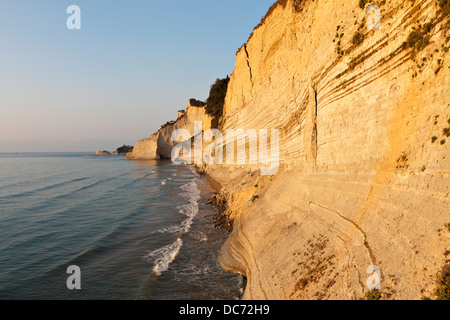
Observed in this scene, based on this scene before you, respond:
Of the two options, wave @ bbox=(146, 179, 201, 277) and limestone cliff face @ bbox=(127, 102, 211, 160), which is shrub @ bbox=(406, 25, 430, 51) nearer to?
wave @ bbox=(146, 179, 201, 277)

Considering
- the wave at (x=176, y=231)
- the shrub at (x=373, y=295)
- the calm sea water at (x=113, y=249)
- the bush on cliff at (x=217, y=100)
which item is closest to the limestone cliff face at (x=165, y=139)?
the bush on cliff at (x=217, y=100)

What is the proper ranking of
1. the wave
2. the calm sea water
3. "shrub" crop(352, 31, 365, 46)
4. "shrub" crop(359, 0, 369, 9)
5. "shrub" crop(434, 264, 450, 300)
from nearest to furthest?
"shrub" crop(434, 264, 450, 300) < "shrub" crop(352, 31, 365, 46) < "shrub" crop(359, 0, 369, 9) < the calm sea water < the wave

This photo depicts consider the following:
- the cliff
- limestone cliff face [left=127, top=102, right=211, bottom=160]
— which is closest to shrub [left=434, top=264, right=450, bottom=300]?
the cliff

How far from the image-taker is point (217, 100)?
131 ft

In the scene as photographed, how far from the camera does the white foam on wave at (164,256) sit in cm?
984

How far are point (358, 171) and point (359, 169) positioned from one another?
6 centimetres

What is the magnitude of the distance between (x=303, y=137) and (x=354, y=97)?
11.1ft

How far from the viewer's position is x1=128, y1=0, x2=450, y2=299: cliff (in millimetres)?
4465

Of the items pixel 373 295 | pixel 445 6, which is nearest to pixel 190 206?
pixel 373 295

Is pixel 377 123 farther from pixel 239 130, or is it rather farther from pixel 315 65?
pixel 239 130

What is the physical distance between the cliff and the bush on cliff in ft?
88.1

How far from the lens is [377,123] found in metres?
6.05

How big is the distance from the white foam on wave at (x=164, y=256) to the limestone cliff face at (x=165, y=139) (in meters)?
60.4
